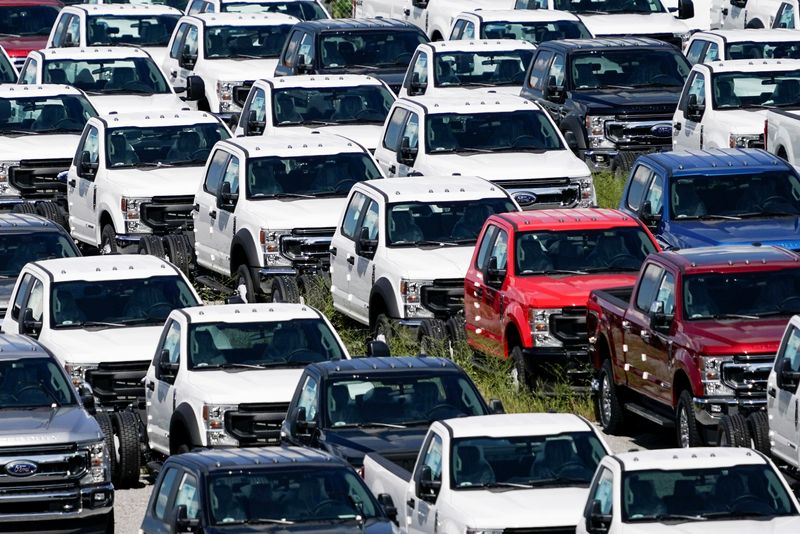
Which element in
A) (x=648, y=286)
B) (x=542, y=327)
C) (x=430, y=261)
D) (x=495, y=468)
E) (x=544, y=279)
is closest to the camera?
(x=495, y=468)

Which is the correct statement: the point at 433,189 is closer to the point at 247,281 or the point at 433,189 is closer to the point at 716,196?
the point at 247,281

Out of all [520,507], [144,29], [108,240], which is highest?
[520,507]

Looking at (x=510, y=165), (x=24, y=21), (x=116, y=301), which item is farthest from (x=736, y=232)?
(x=24, y=21)

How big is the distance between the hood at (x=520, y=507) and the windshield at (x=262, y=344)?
5.10 m

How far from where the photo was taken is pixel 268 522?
656 inches

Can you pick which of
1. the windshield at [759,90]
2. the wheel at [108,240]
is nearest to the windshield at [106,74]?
the wheel at [108,240]

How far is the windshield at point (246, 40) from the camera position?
Result: 40.6 meters

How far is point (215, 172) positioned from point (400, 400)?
10414 millimetres

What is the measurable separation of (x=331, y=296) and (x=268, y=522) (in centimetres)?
1236

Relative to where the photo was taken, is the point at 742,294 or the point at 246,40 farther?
the point at 246,40

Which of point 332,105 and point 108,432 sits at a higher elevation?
point 332,105

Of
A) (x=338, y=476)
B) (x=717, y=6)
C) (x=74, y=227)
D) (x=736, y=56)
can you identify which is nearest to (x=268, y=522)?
(x=338, y=476)

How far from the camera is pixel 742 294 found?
2245 cm

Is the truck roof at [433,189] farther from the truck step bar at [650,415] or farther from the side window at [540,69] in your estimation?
the side window at [540,69]
